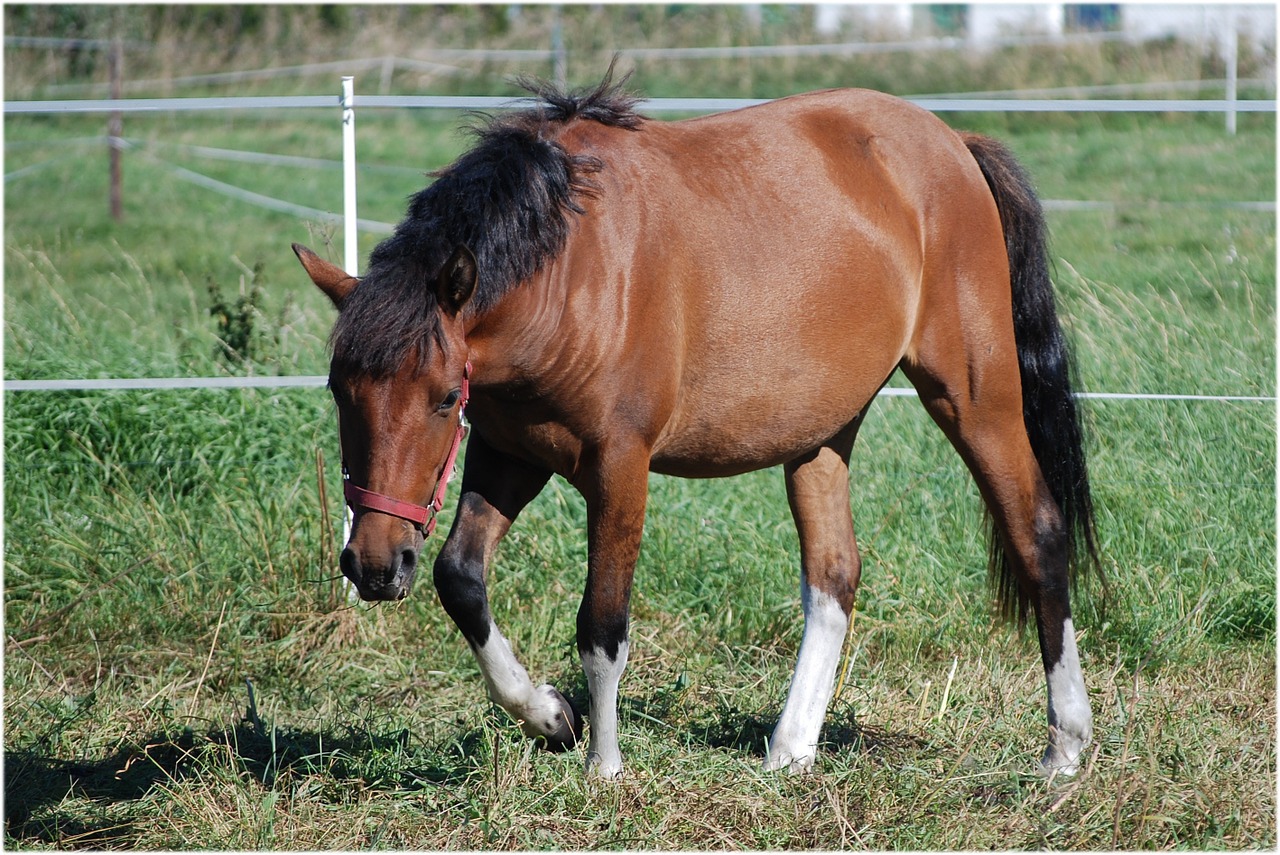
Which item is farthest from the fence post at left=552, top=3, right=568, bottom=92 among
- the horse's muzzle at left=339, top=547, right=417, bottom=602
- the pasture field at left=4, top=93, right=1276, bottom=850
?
the horse's muzzle at left=339, top=547, right=417, bottom=602

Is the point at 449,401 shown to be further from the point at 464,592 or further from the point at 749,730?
the point at 749,730

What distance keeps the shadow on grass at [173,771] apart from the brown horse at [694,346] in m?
0.38

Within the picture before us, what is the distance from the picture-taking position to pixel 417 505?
2.67 meters

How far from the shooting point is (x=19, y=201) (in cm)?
1167

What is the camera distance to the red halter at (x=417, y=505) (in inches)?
103

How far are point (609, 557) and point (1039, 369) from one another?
5.44 ft

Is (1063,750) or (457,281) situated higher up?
(457,281)

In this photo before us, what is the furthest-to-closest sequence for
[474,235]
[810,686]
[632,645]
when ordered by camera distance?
[632,645] → [810,686] → [474,235]

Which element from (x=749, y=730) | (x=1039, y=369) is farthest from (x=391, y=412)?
(x=1039, y=369)

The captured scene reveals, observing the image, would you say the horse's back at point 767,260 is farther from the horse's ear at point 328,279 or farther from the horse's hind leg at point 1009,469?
the horse's ear at point 328,279

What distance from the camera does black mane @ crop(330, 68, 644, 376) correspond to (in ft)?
8.59

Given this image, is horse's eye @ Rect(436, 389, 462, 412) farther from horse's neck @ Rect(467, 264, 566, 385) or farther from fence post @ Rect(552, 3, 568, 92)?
fence post @ Rect(552, 3, 568, 92)

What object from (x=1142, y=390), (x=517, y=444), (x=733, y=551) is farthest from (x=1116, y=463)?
(x=517, y=444)

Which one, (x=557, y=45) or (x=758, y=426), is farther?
(x=557, y=45)
